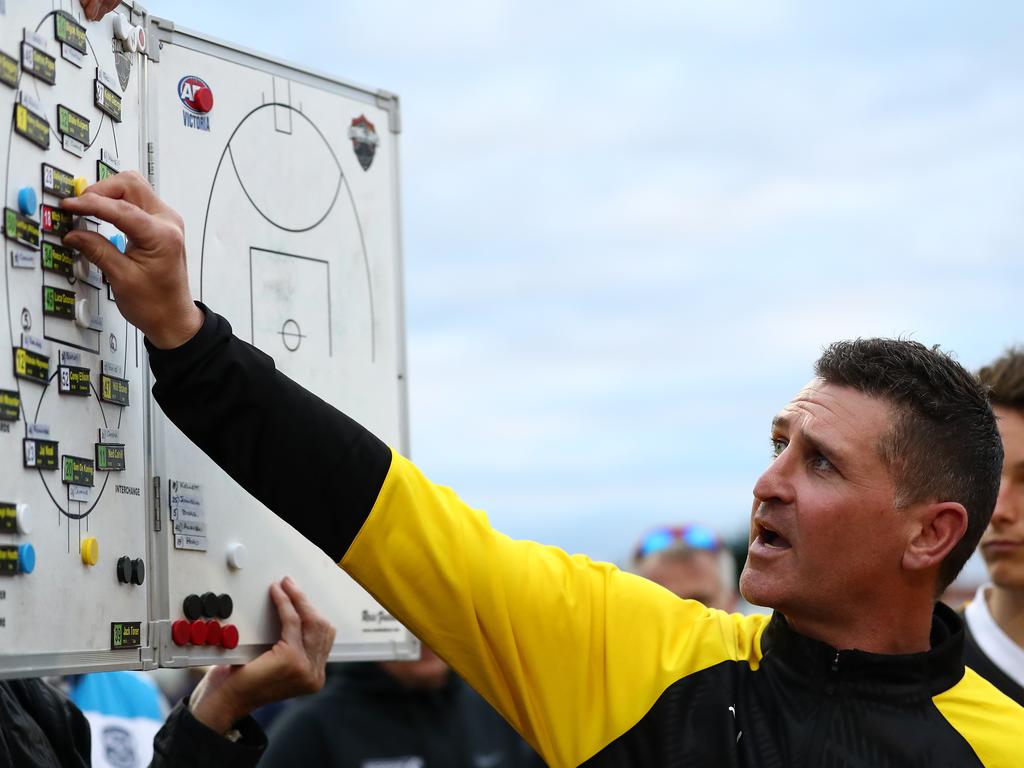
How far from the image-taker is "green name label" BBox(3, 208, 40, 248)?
2480mm

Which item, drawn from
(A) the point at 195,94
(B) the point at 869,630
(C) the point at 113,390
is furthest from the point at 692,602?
(A) the point at 195,94

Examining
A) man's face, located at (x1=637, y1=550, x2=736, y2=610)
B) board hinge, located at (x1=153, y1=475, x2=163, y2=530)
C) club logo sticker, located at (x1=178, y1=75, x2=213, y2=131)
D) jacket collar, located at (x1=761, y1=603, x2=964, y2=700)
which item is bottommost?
man's face, located at (x1=637, y1=550, x2=736, y2=610)

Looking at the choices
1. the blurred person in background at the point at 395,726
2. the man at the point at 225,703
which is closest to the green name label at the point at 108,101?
the man at the point at 225,703

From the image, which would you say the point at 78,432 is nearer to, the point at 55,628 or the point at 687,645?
the point at 55,628

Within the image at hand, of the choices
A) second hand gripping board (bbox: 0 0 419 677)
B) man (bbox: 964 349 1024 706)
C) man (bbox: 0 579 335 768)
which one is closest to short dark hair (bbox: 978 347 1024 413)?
man (bbox: 964 349 1024 706)

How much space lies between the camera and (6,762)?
Result: 2750 mm

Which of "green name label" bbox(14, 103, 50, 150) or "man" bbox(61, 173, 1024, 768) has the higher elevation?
"green name label" bbox(14, 103, 50, 150)

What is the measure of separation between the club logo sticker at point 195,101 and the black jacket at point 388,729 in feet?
9.20

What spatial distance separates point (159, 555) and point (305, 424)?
2.15 ft

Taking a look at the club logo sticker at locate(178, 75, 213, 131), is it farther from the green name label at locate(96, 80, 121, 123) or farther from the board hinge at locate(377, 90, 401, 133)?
the board hinge at locate(377, 90, 401, 133)

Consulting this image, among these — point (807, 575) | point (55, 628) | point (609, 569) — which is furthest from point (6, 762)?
point (807, 575)

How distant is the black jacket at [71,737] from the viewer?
9.48 feet

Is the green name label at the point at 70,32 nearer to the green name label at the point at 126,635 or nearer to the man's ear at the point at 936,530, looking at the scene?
the green name label at the point at 126,635

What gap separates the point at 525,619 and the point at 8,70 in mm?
1457
